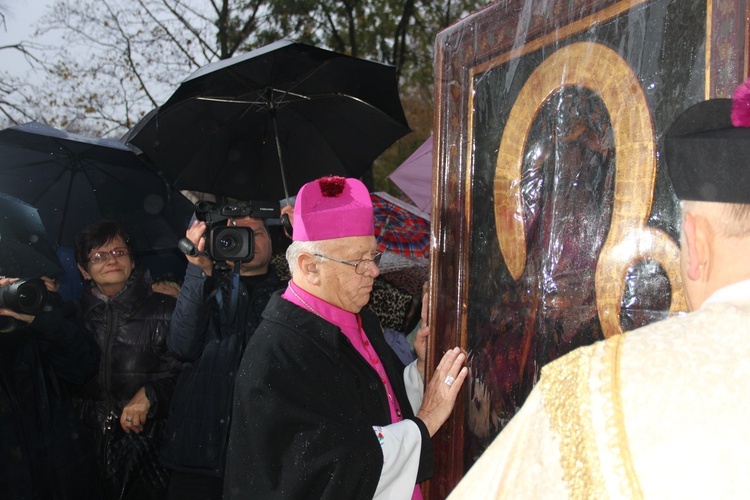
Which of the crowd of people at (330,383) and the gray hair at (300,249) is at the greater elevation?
the gray hair at (300,249)

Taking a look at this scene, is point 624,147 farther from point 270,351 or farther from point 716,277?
point 270,351

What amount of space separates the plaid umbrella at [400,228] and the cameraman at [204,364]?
1.21m

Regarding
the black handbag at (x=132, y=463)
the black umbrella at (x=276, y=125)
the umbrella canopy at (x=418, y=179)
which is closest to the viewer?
the black handbag at (x=132, y=463)

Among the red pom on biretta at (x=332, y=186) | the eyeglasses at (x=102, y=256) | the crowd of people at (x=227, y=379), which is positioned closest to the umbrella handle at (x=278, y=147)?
the crowd of people at (x=227, y=379)

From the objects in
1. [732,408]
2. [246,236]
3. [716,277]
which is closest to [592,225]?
[716,277]

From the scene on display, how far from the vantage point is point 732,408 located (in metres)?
1.10

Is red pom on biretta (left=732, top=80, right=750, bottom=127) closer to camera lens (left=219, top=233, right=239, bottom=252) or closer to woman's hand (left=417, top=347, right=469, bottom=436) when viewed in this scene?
woman's hand (left=417, top=347, right=469, bottom=436)

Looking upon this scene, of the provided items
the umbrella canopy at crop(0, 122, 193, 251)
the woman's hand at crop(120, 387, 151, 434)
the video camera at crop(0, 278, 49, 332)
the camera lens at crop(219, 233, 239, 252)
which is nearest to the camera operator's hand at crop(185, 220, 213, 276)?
the camera lens at crop(219, 233, 239, 252)

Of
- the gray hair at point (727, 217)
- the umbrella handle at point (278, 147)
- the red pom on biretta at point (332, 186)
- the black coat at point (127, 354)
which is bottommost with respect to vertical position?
the black coat at point (127, 354)

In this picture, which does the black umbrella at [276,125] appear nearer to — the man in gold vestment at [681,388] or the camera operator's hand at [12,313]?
the camera operator's hand at [12,313]

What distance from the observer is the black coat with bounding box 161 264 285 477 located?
10.5 ft

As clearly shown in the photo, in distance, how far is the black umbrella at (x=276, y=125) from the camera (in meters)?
3.87

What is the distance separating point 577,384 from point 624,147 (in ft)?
2.68

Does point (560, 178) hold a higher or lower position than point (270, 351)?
higher
